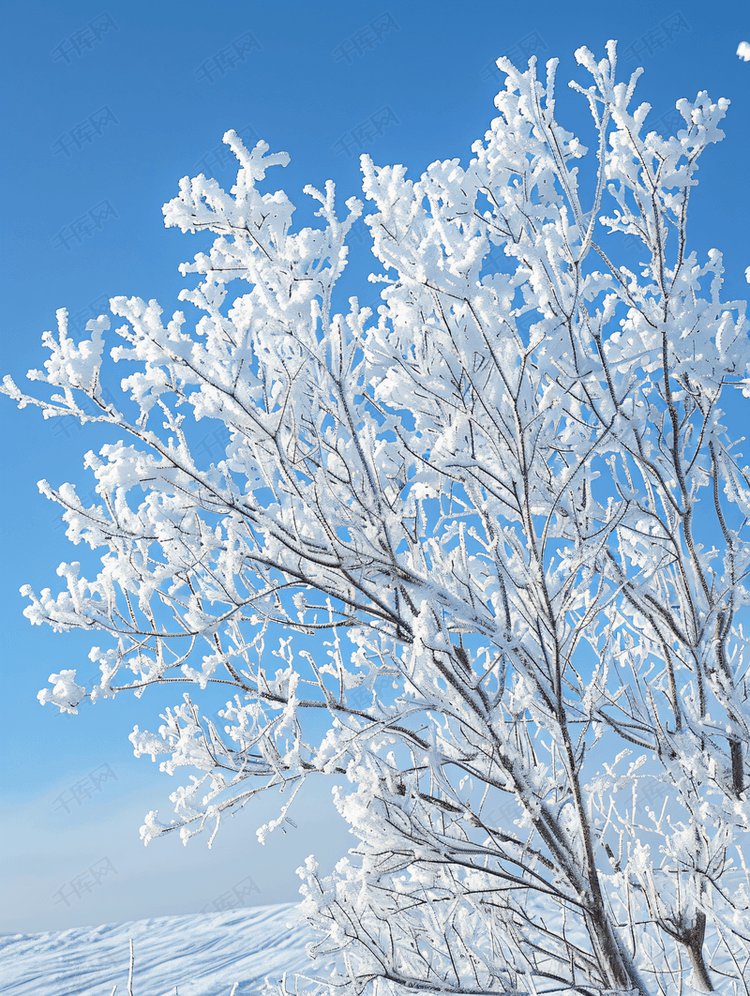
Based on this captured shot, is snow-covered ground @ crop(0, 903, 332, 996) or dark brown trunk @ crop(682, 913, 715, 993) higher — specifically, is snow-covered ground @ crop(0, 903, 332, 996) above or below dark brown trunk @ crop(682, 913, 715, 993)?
above

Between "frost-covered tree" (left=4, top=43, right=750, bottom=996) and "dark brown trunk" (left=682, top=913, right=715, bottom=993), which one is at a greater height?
"frost-covered tree" (left=4, top=43, right=750, bottom=996)

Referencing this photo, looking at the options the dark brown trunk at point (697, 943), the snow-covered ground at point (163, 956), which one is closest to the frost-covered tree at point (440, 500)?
the dark brown trunk at point (697, 943)

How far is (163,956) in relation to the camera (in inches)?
715

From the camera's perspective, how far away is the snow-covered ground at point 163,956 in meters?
16.4

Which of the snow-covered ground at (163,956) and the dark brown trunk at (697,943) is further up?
the snow-covered ground at (163,956)

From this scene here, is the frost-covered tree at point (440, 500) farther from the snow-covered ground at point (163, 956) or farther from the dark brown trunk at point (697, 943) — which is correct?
the snow-covered ground at point (163, 956)

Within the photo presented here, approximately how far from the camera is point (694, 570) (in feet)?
9.43

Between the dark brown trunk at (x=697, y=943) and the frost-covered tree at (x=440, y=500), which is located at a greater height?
the frost-covered tree at (x=440, y=500)

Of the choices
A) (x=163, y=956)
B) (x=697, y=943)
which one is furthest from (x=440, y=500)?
(x=163, y=956)

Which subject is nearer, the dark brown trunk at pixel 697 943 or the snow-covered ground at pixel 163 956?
the dark brown trunk at pixel 697 943

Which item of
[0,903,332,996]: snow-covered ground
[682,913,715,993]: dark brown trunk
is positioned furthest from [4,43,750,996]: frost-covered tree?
[0,903,332,996]: snow-covered ground

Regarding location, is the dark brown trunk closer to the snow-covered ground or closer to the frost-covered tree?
the frost-covered tree

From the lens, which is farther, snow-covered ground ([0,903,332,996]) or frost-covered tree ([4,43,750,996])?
snow-covered ground ([0,903,332,996])

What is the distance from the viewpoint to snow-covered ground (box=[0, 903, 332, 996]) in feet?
53.9
